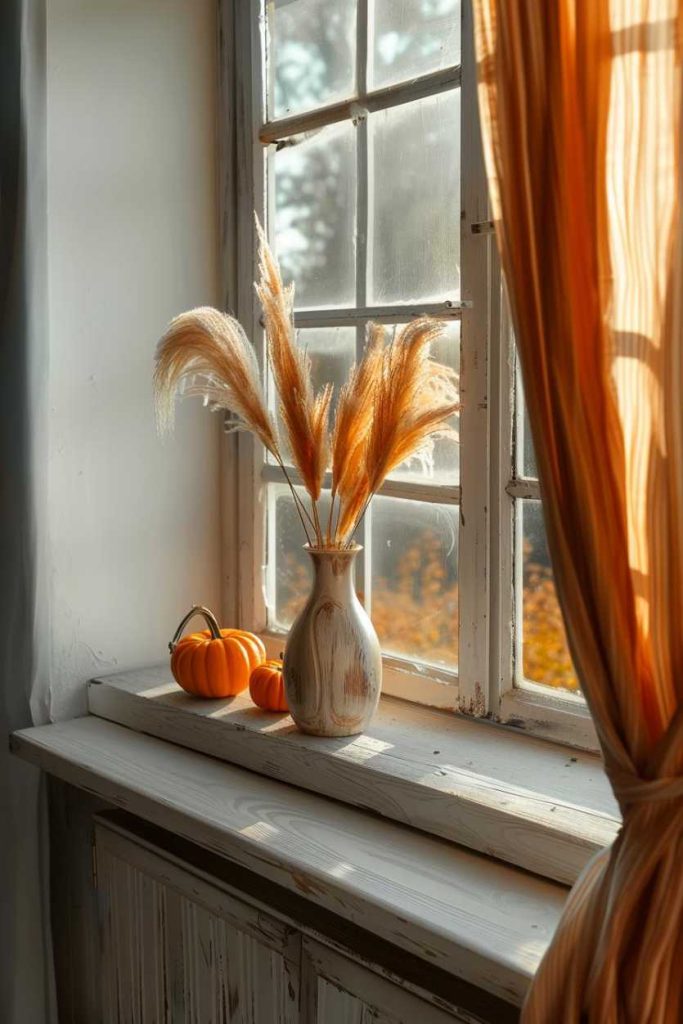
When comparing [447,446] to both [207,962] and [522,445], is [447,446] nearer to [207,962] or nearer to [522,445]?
[522,445]

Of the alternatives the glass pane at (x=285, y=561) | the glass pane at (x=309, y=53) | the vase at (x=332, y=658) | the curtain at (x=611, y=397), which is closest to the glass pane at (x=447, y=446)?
the vase at (x=332, y=658)

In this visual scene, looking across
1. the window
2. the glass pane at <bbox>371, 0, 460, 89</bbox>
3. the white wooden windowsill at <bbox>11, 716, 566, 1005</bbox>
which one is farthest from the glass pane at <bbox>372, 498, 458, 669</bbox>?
the glass pane at <bbox>371, 0, 460, 89</bbox>

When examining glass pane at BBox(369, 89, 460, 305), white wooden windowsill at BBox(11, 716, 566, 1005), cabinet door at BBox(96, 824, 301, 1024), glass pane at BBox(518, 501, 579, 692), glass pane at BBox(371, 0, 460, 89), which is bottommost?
cabinet door at BBox(96, 824, 301, 1024)

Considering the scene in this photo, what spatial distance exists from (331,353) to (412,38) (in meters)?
0.59

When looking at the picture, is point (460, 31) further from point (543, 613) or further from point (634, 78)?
point (543, 613)

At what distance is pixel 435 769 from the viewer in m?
1.62

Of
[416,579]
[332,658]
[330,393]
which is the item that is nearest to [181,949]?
[332,658]

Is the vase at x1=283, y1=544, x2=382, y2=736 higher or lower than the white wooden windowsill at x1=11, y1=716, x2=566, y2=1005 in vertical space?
higher

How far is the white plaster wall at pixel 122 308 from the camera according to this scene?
209cm

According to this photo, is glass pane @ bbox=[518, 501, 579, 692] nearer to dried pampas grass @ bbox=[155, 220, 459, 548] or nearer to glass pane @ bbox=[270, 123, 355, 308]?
dried pampas grass @ bbox=[155, 220, 459, 548]

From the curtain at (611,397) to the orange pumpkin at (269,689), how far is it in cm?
81

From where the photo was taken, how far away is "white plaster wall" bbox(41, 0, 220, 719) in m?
2.09

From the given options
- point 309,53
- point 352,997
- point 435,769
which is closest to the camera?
point 352,997

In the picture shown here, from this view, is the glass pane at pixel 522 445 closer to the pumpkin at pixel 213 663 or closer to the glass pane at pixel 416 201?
the glass pane at pixel 416 201
